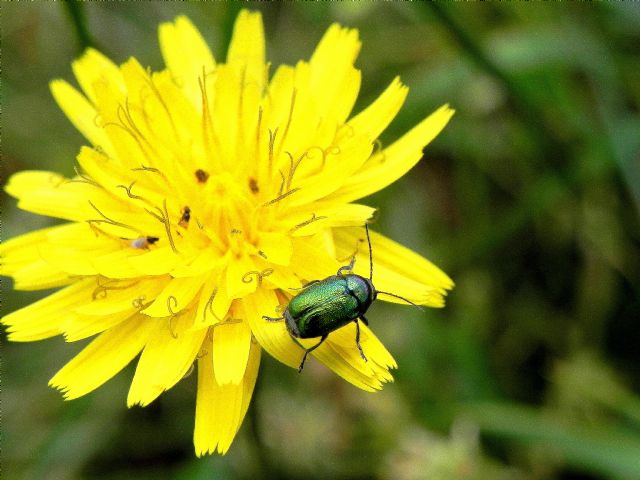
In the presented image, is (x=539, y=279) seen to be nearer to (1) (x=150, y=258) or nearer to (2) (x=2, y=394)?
(1) (x=150, y=258)

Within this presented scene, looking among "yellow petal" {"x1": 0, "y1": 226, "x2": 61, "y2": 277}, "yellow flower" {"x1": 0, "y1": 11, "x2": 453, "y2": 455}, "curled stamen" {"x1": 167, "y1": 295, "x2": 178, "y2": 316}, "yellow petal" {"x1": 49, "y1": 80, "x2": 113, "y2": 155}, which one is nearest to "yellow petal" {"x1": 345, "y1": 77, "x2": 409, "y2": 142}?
"yellow flower" {"x1": 0, "y1": 11, "x2": 453, "y2": 455}

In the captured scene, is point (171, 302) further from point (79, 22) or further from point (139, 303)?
point (79, 22)

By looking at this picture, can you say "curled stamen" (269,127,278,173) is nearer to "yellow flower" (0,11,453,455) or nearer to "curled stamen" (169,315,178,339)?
"yellow flower" (0,11,453,455)

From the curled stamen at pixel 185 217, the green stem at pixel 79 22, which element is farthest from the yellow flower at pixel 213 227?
the green stem at pixel 79 22

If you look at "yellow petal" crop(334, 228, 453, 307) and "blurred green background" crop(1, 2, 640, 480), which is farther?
"blurred green background" crop(1, 2, 640, 480)

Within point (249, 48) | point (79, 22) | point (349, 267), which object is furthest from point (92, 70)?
point (349, 267)

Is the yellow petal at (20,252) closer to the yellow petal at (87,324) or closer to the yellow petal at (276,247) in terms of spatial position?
the yellow petal at (87,324)

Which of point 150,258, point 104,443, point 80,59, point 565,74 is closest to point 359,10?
point 565,74

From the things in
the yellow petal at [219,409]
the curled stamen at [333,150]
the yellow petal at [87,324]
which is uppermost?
the curled stamen at [333,150]
